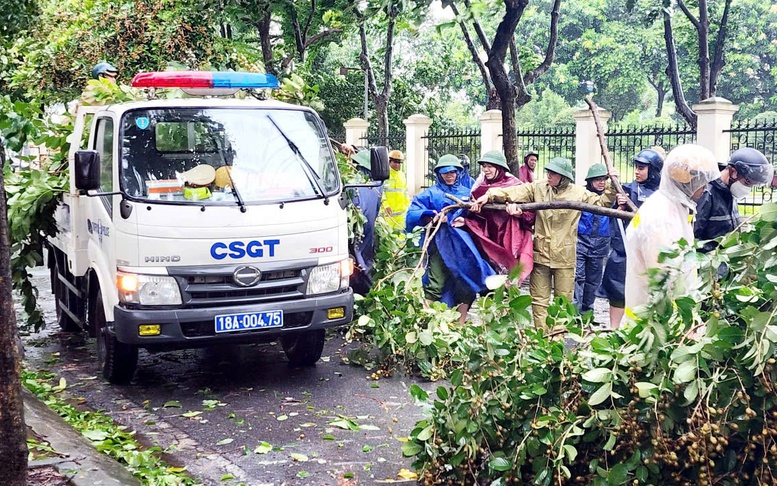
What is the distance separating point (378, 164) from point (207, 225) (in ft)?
5.06

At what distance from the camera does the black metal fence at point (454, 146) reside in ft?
54.6

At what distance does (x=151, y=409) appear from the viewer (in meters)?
6.62

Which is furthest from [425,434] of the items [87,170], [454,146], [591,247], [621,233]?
[454,146]

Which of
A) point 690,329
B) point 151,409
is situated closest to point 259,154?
point 151,409

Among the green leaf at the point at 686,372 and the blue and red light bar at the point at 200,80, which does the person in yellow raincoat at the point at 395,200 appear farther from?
the green leaf at the point at 686,372

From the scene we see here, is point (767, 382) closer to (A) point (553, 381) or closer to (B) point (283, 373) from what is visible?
(A) point (553, 381)

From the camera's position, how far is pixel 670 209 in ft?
17.0

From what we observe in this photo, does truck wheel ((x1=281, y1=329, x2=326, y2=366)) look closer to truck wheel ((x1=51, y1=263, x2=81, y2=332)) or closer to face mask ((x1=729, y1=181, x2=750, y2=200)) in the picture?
truck wheel ((x1=51, y1=263, x2=81, y2=332))

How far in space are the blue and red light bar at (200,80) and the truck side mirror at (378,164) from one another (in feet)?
3.95

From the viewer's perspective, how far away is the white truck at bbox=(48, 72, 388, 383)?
657 centimetres

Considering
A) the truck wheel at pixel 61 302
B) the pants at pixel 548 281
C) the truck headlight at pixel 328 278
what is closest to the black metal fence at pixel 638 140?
the pants at pixel 548 281

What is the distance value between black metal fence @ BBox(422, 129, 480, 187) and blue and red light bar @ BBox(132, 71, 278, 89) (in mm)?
8927

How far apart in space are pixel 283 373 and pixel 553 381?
12.7 feet

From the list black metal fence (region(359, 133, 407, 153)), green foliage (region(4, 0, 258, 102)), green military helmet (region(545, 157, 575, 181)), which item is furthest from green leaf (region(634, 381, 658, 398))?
black metal fence (region(359, 133, 407, 153))
